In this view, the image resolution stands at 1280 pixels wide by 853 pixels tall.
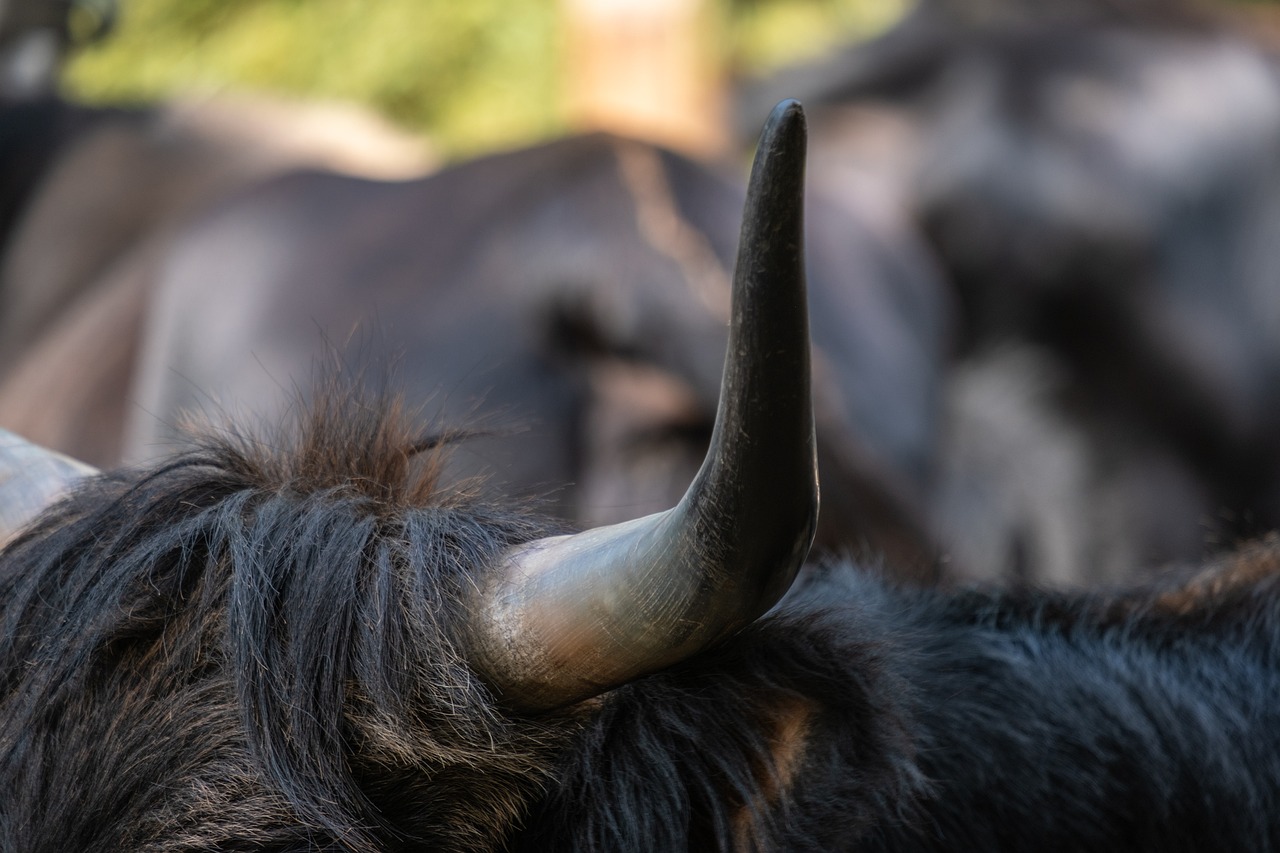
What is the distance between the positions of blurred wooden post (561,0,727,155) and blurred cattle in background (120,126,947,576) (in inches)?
75.4

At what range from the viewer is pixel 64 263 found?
4172 millimetres

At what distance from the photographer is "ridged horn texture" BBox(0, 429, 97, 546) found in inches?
58.2

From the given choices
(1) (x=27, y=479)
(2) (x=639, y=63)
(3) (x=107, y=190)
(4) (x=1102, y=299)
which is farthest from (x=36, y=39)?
(4) (x=1102, y=299)

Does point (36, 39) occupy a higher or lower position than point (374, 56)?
lower

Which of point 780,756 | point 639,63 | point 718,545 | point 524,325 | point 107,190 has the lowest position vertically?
point 780,756

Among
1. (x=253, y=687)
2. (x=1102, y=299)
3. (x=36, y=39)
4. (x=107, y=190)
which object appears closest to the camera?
(x=253, y=687)

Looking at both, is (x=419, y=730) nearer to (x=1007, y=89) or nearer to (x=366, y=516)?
(x=366, y=516)

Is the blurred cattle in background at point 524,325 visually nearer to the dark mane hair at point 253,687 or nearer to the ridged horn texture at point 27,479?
the ridged horn texture at point 27,479

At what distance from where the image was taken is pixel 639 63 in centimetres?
514

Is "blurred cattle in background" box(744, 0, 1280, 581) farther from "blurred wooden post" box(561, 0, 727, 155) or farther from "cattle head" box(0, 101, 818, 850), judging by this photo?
"cattle head" box(0, 101, 818, 850)

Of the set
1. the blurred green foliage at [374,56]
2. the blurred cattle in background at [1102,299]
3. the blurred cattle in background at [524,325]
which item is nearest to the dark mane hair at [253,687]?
the blurred cattle in background at [524,325]

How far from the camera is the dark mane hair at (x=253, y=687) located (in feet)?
3.95

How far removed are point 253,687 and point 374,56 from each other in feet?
26.4

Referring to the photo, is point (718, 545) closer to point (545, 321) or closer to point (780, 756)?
point (780, 756)
